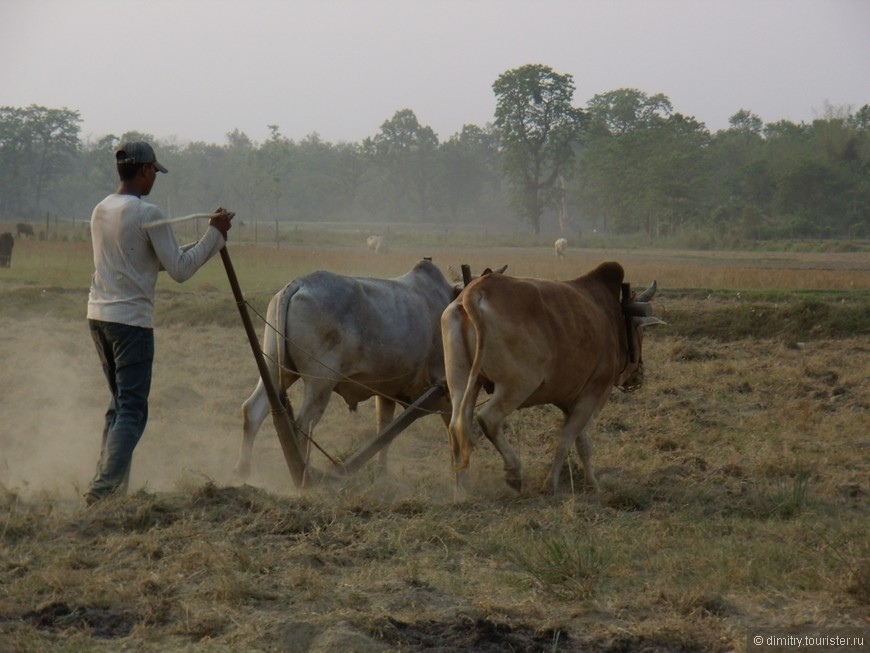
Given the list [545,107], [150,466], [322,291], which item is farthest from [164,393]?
[545,107]

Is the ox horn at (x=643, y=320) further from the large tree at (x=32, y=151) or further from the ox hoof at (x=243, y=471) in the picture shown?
the large tree at (x=32, y=151)

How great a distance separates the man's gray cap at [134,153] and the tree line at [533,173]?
3559 cm

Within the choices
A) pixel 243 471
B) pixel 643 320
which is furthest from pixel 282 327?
pixel 643 320

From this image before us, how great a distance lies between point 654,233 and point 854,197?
10.1 m

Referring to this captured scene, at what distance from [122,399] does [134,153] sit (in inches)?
52.9

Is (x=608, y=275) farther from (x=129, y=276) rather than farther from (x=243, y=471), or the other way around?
(x=129, y=276)

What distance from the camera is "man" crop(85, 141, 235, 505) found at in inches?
229

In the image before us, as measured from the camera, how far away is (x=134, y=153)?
233 inches

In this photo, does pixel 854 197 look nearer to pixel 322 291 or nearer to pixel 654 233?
pixel 654 233

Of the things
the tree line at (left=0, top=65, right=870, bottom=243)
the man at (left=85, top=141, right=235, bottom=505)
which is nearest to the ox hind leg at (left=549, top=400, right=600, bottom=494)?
the man at (left=85, top=141, right=235, bottom=505)

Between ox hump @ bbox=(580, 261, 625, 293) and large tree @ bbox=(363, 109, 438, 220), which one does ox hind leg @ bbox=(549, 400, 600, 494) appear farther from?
large tree @ bbox=(363, 109, 438, 220)

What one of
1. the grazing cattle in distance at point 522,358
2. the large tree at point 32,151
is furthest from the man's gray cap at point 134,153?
the large tree at point 32,151

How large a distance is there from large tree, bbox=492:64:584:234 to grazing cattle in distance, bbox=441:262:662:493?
57.6 meters

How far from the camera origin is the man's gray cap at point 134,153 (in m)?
5.91
